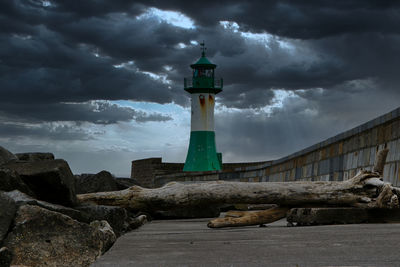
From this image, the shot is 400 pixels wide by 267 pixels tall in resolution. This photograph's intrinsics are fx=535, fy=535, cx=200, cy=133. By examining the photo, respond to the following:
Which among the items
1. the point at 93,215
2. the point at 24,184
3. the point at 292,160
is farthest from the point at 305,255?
the point at 292,160

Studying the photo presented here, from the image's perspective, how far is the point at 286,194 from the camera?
19.5 ft

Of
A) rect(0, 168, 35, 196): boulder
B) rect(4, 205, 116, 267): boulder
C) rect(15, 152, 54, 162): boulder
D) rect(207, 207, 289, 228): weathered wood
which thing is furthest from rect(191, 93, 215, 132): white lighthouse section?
rect(4, 205, 116, 267): boulder

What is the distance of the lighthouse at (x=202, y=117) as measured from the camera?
32.1 meters

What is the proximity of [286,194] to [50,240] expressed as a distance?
131 inches

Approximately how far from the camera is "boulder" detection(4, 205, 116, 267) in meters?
3.01

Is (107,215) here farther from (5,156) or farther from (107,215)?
(5,156)

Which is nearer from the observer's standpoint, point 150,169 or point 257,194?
point 257,194

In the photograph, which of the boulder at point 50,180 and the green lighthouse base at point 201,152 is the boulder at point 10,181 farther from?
the green lighthouse base at point 201,152

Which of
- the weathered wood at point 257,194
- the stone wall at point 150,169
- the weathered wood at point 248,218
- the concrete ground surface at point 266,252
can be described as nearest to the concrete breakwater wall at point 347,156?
the weathered wood at point 257,194

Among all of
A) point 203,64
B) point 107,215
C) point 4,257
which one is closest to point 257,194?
point 107,215

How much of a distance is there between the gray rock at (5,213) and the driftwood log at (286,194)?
244cm

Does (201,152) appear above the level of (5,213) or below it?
above

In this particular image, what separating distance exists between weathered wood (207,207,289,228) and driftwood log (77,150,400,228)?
17cm

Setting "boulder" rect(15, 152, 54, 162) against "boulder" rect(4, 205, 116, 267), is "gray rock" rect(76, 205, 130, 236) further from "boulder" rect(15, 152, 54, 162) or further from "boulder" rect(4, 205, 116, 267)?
"boulder" rect(15, 152, 54, 162)
